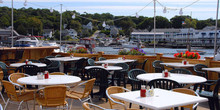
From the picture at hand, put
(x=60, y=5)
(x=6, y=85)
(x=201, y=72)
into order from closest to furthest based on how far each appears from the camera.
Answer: (x=6, y=85) < (x=201, y=72) < (x=60, y=5)

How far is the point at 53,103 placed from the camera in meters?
3.78

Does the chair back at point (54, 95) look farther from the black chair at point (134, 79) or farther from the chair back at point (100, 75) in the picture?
the chair back at point (100, 75)

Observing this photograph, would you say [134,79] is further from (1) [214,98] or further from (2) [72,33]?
(2) [72,33]

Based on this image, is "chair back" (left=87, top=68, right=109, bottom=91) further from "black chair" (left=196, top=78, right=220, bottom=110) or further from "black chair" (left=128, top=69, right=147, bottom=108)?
"black chair" (left=196, top=78, right=220, bottom=110)

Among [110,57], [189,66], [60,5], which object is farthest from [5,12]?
[189,66]

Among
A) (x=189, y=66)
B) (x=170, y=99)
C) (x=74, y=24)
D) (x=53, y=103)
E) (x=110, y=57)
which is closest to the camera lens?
(x=170, y=99)

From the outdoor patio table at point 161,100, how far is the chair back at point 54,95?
0.99 m

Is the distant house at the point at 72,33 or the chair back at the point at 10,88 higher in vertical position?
the distant house at the point at 72,33

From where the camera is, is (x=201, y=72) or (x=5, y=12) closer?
(x=201, y=72)

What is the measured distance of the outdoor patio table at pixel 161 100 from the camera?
110 inches

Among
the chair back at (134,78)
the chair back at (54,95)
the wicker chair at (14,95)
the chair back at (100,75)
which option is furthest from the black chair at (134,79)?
the wicker chair at (14,95)

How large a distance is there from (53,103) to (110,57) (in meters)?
6.30

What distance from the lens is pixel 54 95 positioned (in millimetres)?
3730

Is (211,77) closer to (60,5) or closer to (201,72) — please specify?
(201,72)
